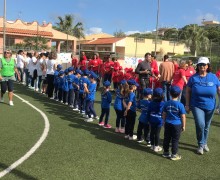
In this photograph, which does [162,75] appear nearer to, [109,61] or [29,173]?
[109,61]

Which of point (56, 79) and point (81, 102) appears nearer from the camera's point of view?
point (81, 102)

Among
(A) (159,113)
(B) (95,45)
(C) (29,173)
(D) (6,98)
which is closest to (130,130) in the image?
(A) (159,113)

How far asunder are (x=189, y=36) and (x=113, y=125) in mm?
51091

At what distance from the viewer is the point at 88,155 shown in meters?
6.29

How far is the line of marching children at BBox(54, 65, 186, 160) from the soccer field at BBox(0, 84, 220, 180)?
0.28 metres

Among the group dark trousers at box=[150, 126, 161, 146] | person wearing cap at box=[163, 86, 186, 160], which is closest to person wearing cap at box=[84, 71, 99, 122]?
dark trousers at box=[150, 126, 161, 146]

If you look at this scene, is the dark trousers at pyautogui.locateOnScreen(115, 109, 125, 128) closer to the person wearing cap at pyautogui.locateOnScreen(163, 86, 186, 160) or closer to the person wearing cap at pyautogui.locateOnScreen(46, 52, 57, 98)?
the person wearing cap at pyautogui.locateOnScreen(163, 86, 186, 160)

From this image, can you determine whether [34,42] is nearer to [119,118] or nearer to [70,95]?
[70,95]

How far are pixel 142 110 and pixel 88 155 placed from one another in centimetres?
177

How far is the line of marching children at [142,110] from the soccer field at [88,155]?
0.28 metres

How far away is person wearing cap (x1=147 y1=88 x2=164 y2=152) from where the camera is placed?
6824mm

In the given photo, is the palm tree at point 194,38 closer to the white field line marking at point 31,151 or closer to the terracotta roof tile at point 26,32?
the terracotta roof tile at point 26,32

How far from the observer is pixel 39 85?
16016mm

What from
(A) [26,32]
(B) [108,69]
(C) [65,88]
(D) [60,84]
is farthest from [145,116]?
(A) [26,32]
